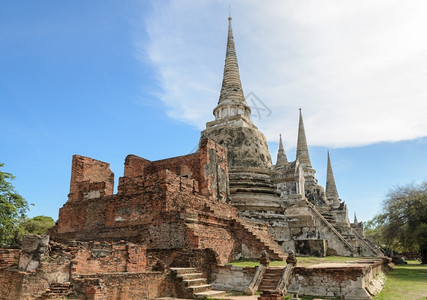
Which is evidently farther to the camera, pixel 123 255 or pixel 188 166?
pixel 188 166

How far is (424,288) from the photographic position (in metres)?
12.9

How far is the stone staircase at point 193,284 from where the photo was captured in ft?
36.3

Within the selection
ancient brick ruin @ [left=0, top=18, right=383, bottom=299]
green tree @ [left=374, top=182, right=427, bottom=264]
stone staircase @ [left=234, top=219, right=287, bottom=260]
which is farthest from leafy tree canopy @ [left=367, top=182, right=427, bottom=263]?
stone staircase @ [left=234, top=219, right=287, bottom=260]

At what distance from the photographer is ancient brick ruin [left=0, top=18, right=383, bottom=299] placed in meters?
9.63

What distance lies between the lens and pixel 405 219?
22.5m

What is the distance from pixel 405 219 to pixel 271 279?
48.0 ft

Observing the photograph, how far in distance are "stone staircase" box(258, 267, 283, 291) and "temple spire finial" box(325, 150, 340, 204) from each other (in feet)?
99.0

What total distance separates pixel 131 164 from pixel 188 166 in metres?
3.30

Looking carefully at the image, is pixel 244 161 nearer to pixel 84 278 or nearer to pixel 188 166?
pixel 188 166

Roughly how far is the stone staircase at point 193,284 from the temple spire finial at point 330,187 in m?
30.9

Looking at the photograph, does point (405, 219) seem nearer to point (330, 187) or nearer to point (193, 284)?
point (193, 284)

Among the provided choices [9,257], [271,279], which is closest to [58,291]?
[9,257]

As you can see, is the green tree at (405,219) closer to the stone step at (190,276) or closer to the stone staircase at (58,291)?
the stone step at (190,276)

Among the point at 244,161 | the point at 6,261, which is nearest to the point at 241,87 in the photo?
the point at 244,161
